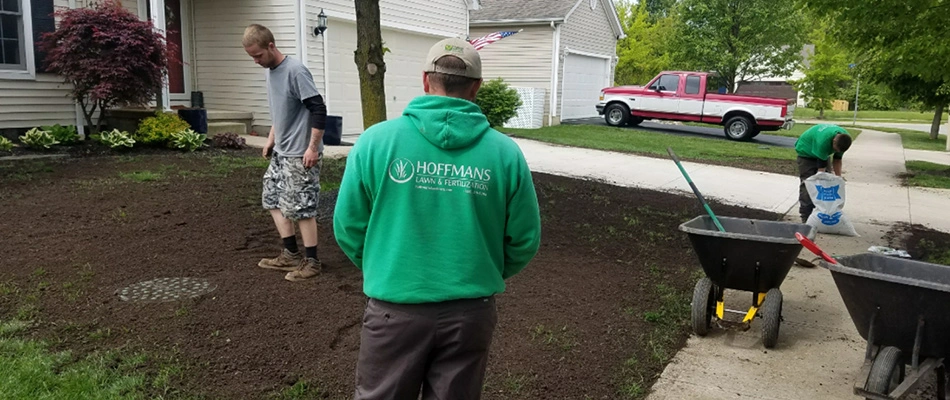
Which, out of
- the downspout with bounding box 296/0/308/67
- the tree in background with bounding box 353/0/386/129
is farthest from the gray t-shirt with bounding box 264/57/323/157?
the downspout with bounding box 296/0/308/67

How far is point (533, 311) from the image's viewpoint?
450 centimetres

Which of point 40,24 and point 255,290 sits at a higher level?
point 40,24

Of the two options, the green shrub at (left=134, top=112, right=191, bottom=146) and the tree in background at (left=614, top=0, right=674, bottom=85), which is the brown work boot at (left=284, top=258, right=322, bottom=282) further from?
the tree in background at (left=614, top=0, right=674, bottom=85)

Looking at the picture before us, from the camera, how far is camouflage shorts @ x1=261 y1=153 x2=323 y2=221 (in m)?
4.68

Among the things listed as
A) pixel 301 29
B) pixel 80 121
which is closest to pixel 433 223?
pixel 80 121

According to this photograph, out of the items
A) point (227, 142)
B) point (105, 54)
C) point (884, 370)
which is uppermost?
point (105, 54)

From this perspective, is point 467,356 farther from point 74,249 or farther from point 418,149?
point 74,249

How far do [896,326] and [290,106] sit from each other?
12.1ft

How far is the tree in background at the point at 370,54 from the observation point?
5.94 meters

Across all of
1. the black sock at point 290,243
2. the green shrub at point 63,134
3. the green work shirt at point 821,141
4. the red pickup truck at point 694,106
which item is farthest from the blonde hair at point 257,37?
the red pickup truck at point 694,106

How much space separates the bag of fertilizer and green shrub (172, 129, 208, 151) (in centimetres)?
806

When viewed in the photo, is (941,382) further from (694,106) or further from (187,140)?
(694,106)

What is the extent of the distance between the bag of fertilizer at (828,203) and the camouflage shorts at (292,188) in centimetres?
499

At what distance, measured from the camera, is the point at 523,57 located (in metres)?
21.9
